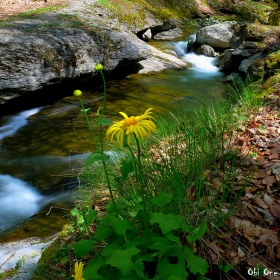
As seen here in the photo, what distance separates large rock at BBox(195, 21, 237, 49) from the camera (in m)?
12.3

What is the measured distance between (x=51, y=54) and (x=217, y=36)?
7.68m

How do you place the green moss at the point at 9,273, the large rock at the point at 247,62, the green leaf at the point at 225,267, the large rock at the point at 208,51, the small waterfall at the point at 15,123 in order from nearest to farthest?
the green leaf at the point at 225,267
the green moss at the point at 9,273
the small waterfall at the point at 15,123
the large rock at the point at 247,62
the large rock at the point at 208,51

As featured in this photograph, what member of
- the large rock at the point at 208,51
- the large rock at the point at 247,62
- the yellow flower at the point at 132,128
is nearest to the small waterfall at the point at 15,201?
the yellow flower at the point at 132,128

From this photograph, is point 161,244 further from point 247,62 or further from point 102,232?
point 247,62

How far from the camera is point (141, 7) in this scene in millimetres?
12938

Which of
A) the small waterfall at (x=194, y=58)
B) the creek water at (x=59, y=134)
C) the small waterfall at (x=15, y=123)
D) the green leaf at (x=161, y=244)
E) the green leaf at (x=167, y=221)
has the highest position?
the green leaf at (x=167, y=221)

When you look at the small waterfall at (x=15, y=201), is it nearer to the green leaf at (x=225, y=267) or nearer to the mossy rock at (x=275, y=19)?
the green leaf at (x=225, y=267)

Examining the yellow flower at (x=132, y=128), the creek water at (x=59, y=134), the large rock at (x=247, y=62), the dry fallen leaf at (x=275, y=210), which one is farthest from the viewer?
the large rock at (x=247, y=62)

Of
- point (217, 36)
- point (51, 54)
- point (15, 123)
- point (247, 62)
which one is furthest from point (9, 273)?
point (217, 36)

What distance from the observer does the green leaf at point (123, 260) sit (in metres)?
1.52

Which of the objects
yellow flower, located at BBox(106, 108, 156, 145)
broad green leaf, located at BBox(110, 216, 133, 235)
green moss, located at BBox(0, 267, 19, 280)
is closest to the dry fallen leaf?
broad green leaf, located at BBox(110, 216, 133, 235)

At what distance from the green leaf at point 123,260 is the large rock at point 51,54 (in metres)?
5.55

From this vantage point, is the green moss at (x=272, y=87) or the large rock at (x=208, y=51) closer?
the green moss at (x=272, y=87)

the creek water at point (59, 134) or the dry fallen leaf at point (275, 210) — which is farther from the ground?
the dry fallen leaf at point (275, 210)
